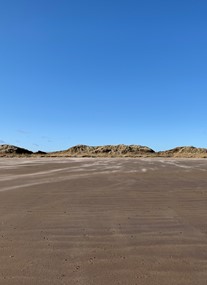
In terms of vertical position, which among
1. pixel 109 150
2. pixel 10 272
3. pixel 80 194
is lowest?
pixel 10 272

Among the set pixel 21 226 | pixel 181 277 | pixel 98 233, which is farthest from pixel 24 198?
pixel 181 277

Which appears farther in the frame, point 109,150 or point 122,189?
point 109,150

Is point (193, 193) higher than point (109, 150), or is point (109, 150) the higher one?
point (109, 150)

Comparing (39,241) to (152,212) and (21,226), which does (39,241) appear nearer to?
(21,226)

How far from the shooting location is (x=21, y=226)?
21.7ft

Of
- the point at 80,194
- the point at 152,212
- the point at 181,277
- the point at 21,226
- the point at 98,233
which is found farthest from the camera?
the point at 80,194

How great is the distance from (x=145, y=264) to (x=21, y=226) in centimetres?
304

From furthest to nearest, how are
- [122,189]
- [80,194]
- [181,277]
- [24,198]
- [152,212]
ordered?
[122,189] → [80,194] → [24,198] → [152,212] → [181,277]

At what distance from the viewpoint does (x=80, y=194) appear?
35.9 ft

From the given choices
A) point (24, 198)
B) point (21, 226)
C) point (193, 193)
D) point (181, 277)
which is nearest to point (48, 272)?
point (181, 277)

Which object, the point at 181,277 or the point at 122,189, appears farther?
the point at 122,189

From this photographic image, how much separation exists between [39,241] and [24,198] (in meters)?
4.77

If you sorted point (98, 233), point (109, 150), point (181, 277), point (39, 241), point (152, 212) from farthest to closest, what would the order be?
point (109, 150) → point (152, 212) → point (98, 233) → point (39, 241) → point (181, 277)

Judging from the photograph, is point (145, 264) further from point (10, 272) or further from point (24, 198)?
point (24, 198)
